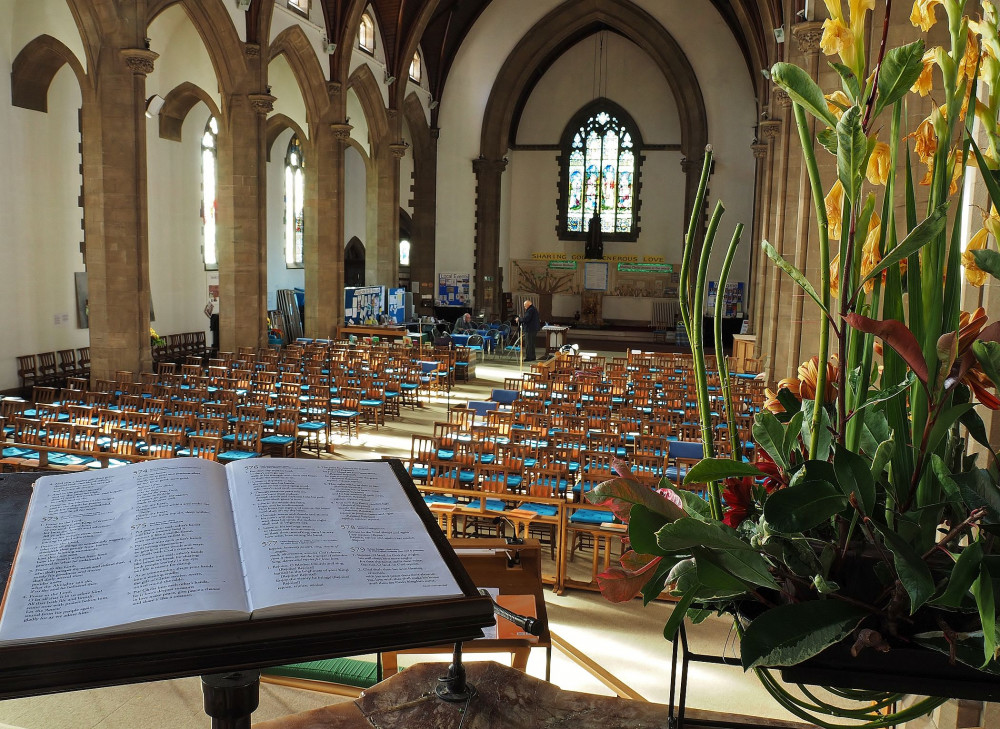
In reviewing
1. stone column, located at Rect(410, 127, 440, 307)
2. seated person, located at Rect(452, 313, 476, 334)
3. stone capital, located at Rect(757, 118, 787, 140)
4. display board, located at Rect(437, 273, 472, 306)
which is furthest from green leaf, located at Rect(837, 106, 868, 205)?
display board, located at Rect(437, 273, 472, 306)

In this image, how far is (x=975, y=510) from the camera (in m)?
0.96

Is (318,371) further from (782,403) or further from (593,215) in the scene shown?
(593,215)

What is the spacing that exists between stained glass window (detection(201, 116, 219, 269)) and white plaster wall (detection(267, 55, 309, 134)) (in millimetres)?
2203

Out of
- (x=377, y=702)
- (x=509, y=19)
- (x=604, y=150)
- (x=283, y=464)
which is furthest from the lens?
(x=604, y=150)

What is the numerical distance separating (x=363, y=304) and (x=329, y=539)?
1993 centimetres

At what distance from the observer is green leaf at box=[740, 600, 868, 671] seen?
0.93 m

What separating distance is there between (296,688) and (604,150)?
91.9 ft

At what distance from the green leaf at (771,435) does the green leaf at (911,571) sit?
0.19 meters

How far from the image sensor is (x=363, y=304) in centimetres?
Result: 2091

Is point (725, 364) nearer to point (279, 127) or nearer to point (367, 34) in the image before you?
point (367, 34)

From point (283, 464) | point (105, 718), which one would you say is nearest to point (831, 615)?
point (283, 464)

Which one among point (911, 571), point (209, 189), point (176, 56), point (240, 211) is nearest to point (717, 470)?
point (911, 571)

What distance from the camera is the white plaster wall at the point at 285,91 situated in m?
22.2

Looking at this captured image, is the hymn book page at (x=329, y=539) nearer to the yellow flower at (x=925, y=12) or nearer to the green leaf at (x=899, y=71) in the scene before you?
the green leaf at (x=899, y=71)
